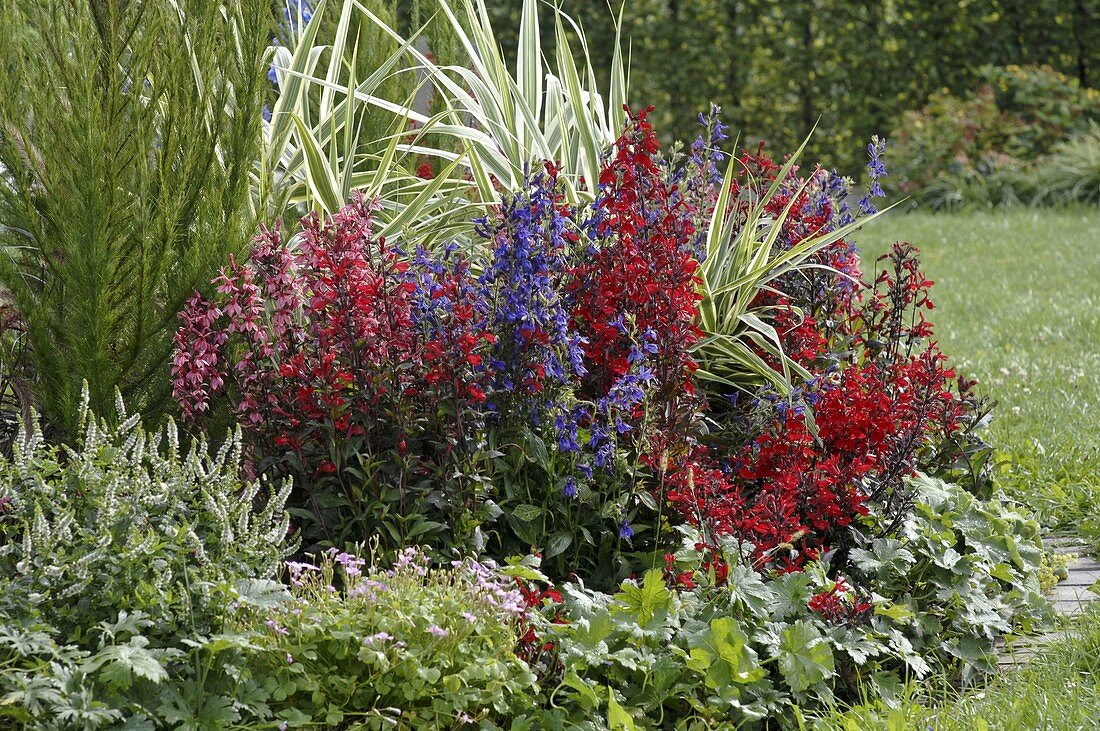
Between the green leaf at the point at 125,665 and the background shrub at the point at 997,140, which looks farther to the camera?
the background shrub at the point at 997,140

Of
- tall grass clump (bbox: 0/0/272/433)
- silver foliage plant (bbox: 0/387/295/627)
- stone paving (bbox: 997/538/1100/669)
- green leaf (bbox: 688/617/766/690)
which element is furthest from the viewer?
stone paving (bbox: 997/538/1100/669)

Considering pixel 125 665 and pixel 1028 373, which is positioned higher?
pixel 125 665

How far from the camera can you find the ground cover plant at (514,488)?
2.20 meters

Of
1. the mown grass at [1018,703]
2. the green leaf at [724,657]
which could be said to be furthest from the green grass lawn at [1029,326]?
the green leaf at [724,657]

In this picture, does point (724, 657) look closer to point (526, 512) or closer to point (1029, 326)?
point (526, 512)

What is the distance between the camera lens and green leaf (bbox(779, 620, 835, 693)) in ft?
8.20

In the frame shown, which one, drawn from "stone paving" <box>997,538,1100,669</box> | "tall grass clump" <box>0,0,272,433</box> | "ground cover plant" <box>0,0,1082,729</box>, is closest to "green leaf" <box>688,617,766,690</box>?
"ground cover plant" <box>0,0,1082,729</box>

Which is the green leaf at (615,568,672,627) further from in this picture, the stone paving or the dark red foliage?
the stone paving

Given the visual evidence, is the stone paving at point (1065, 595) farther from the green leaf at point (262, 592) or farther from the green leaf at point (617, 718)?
the green leaf at point (262, 592)

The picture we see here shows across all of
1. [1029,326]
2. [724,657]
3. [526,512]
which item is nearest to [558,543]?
[526,512]

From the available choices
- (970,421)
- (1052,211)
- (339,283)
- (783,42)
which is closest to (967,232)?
(1052,211)

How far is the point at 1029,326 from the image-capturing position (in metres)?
6.08

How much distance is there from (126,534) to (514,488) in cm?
98

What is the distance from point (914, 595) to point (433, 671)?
1422 millimetres
